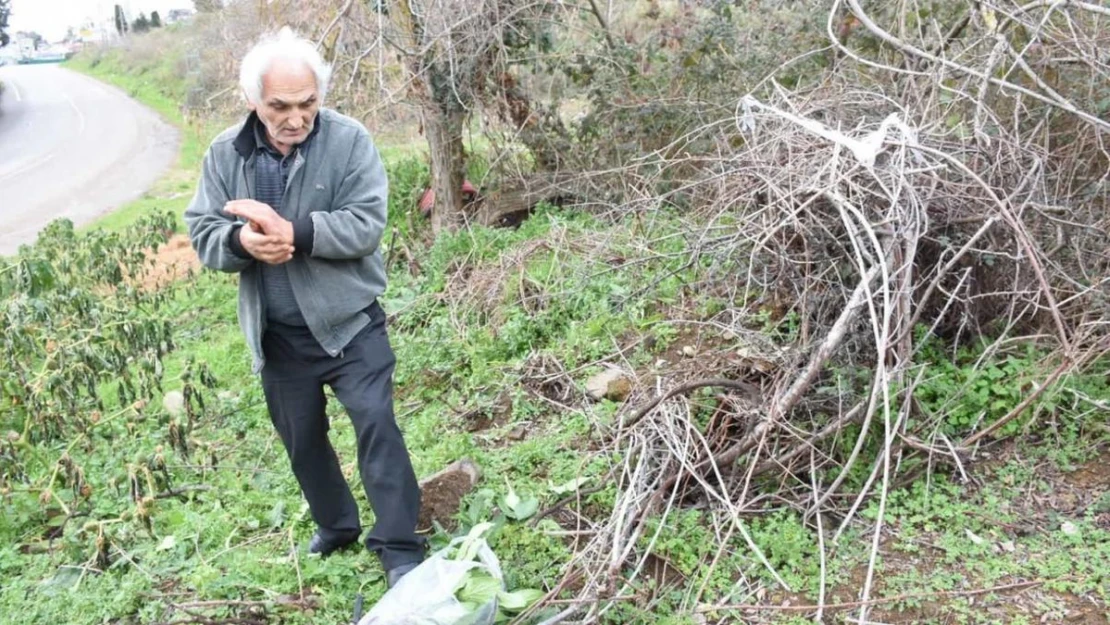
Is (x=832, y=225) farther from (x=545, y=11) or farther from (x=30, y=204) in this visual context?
(x=30, y=204)

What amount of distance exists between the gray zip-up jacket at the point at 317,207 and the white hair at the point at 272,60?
0.13 metres

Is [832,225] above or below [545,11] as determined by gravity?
below

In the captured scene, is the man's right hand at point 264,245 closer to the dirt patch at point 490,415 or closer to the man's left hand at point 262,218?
the man's left hand at point 262,218

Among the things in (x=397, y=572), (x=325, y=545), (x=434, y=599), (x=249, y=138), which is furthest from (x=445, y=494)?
(x=249, y=138)

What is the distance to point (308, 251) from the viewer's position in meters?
2.70

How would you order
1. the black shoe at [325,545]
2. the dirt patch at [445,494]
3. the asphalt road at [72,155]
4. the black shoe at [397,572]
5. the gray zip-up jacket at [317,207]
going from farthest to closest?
the asphalt road at [72,155], the dirt patch at [445,494], the black shoe at [325,545], the black shoe at [397,572], the gray zip-up jacket at [317,207]

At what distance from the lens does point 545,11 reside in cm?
762

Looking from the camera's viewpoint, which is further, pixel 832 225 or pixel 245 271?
pixel 832 225

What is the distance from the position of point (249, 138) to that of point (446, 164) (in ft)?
17.0

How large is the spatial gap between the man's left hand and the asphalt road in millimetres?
10281

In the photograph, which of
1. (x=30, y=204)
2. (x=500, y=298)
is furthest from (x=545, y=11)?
(x=30, y=204)

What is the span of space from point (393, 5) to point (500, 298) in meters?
2.84

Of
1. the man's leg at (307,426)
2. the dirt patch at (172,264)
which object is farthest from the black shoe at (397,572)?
the dirt patch at (172,264)

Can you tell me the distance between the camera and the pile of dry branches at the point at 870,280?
320cm
